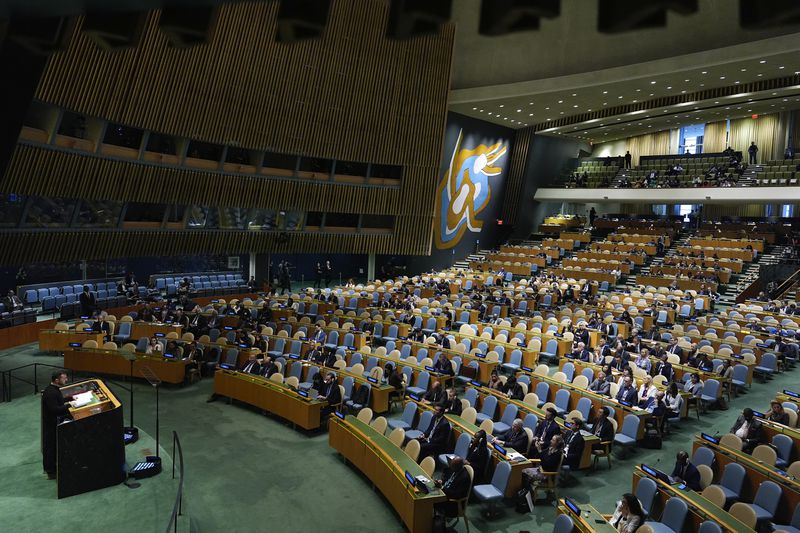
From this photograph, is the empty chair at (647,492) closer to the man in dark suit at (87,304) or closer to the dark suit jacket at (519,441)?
the dark suit jacket at (519,441)

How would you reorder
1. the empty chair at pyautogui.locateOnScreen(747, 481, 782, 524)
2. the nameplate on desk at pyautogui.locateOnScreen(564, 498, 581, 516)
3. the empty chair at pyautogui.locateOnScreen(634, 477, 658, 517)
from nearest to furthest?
the nameplate on desk at pyautogui.locateOnScreen(564, 498, 581, 516)
the empty chair at pyautogui.locateOnScreen(747, 481, 782, 524)
the empty chair at pyautogui.locateOnScreen(634, 477, 658, 517)

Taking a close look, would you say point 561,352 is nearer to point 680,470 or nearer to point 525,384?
point 525,384

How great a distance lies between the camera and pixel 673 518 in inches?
228

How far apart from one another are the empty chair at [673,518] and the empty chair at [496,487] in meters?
1.67

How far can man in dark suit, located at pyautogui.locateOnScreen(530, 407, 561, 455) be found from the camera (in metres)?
7.49

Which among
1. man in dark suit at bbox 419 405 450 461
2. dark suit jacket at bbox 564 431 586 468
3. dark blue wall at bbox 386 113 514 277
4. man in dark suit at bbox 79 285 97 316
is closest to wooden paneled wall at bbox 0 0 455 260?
man in dark suit at bbox 79 285 97 316

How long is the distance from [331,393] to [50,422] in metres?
4.19

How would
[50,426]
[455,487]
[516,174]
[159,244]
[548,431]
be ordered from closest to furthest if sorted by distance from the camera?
[455,487]
[50,426]
[548,431]
[159,244]
[516,174]

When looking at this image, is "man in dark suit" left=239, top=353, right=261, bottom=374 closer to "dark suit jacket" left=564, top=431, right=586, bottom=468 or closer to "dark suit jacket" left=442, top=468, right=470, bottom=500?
"dark suit jacket" left=442, top=468, right=470, bottom=500

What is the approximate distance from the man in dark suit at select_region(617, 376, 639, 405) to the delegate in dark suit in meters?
8.12

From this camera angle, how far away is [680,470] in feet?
22.0

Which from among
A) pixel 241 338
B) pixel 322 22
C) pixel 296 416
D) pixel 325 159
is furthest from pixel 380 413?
pixel 325 159

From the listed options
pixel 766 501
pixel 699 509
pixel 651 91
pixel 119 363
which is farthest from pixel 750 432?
pixel 651 91

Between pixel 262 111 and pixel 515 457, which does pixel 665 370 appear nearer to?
pixel 515 457
